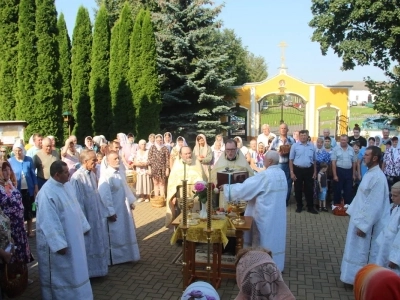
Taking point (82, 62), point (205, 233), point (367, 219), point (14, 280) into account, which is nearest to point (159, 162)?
point (205, 233)

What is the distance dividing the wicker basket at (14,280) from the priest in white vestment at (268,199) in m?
2.92

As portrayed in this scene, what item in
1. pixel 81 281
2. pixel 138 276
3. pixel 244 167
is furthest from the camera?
pixel 244 167

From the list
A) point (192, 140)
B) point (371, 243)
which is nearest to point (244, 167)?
point (371, 243)

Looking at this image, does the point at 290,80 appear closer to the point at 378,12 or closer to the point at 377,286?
the point at 378,12

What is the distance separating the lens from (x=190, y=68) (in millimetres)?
21375

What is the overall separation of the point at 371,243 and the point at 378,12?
18.8m

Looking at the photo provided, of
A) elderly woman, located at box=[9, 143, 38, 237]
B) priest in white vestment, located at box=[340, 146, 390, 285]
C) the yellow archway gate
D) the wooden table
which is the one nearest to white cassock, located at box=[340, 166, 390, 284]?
priest in white vestment, located at box=[340, 146, 390, 285]

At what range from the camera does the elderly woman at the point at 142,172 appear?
11578 mm

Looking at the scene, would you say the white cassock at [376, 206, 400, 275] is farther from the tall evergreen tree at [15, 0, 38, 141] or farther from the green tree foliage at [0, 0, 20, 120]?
the green tree foliage at [0, 0, 20, 120]

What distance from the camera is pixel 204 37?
70.0 feet

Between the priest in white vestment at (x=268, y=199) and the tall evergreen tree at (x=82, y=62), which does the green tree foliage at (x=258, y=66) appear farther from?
the priest in white vestment at (x=268, y=199)

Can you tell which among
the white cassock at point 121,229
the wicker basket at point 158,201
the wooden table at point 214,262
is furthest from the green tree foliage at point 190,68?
the wooden table at point 214,262

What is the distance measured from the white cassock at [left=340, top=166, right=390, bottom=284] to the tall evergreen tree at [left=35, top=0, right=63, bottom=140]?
1066cm

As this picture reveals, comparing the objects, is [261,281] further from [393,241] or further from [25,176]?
[25,176]
